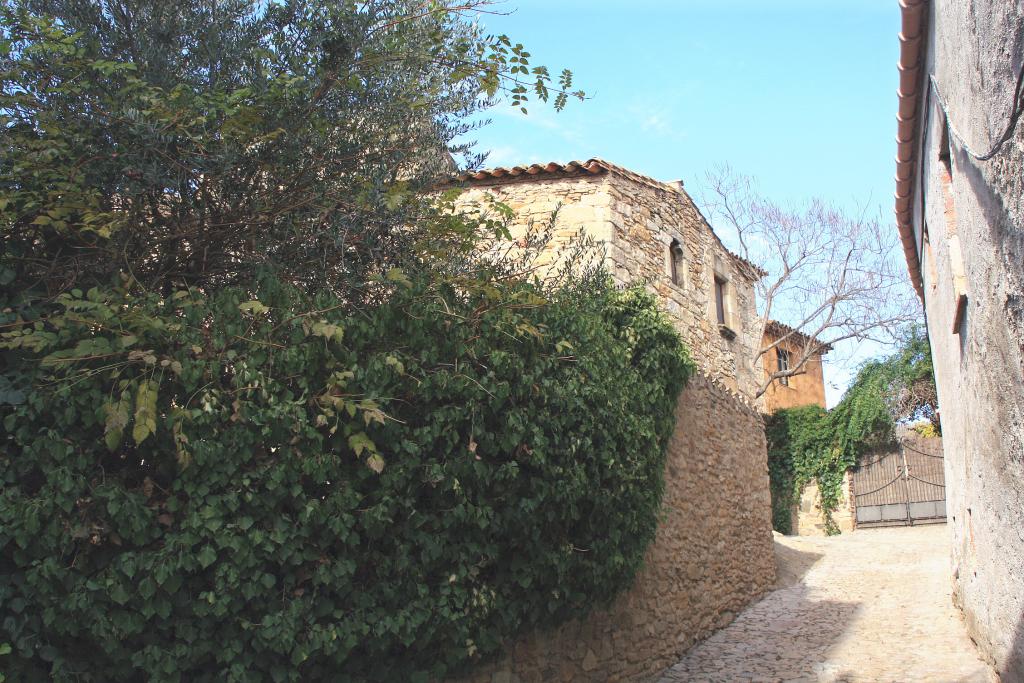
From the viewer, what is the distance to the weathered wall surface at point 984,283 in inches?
164

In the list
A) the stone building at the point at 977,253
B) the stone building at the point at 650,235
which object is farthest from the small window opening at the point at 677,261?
the stone building at the point at 977,253

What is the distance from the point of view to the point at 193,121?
187 inches

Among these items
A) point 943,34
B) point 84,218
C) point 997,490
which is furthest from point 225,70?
point 997,490

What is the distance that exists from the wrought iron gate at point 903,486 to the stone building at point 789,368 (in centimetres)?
339

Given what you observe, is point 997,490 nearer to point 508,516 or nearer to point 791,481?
point 508,516

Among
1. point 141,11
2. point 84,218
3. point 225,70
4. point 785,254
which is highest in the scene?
point 785,254

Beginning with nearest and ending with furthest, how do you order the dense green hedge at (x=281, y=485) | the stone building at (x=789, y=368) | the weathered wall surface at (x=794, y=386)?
the dense green hedge at (x=281, y=485)
the stone building at (x=789, y=368)
the weathered wall surface at (x=794, y=386)

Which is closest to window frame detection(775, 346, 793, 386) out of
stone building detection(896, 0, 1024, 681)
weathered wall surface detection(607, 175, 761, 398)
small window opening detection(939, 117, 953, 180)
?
weathered wall surface detection(607, 175, 761, 398)

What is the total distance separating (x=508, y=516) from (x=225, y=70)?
342cm

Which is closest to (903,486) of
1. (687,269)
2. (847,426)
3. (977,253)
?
(847,426)

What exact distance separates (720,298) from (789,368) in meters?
11.5

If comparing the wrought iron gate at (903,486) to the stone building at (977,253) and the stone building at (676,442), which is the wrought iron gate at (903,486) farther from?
the stone building at (977,253)

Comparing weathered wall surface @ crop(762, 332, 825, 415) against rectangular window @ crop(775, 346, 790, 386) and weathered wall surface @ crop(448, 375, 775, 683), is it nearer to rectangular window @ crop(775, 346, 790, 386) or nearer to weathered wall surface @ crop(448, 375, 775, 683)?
rectangular window @ crop(775, 346, 790, 386)

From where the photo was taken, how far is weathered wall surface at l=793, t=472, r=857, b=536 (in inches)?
682
